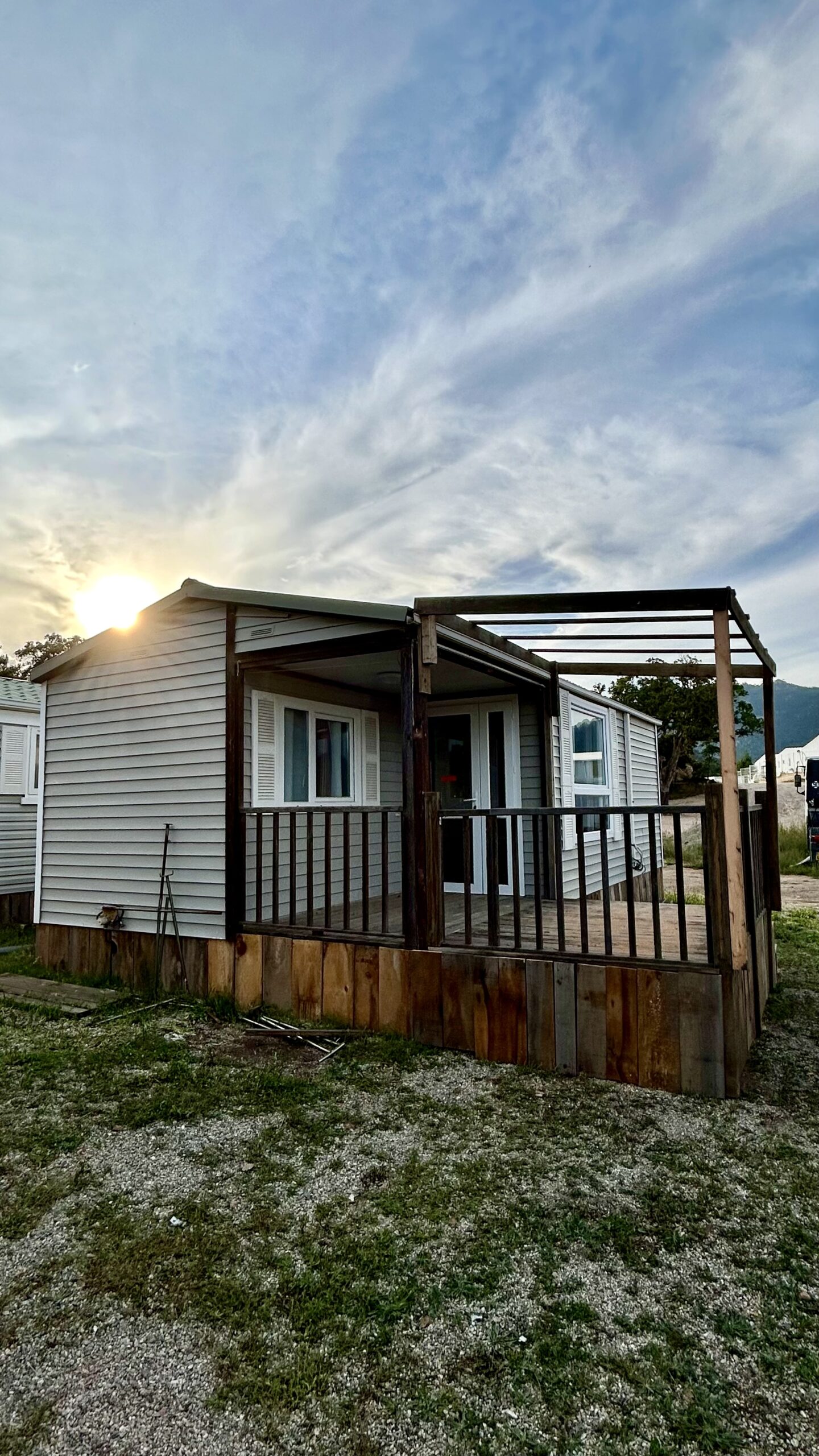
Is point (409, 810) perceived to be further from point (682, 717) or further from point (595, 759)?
point (682, 717)

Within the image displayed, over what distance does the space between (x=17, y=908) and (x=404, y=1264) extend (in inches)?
408

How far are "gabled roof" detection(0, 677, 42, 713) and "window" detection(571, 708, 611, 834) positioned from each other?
832cm

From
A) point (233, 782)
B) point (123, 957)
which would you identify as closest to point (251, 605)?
point (233, 782)

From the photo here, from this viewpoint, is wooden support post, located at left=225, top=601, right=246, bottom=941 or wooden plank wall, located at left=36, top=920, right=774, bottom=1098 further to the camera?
wooden support post, located at left=225, top=601, right=246, bottom=941

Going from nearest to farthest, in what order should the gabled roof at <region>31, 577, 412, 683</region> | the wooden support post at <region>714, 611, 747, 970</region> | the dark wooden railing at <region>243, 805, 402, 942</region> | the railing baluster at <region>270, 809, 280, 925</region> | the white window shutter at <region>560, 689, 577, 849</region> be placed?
the wooden support post at <region>714, 611, 747, 970</region>
the gabled roof at <region>31, 577, 412, 683</region>
the dark wooden railing at <region>243, 805, 402, 942</region>
the railing baluster at <region>270, 809, 280, 925</region>
the white window shutter at <region>560, 689, 577, 849</region>

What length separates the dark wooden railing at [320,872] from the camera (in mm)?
5113

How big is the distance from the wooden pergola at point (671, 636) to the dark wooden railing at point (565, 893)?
0.20 meters

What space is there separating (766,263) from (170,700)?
7.28 metres

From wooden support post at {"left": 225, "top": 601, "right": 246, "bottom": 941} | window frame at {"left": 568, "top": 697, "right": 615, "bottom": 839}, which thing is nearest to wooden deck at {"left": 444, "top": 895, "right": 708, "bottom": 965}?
window frame at {"left": 568, "top": 697, "right": 615, "bottom": 839}

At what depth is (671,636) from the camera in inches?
207

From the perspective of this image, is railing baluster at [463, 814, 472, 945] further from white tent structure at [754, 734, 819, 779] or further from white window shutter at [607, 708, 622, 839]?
white tent structure at [754, 734, 819, 779]

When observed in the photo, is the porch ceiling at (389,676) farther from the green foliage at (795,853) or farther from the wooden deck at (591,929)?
the green foliage at (795,853)

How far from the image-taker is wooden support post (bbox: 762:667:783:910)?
5.92 m

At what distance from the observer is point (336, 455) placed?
8.70 m
